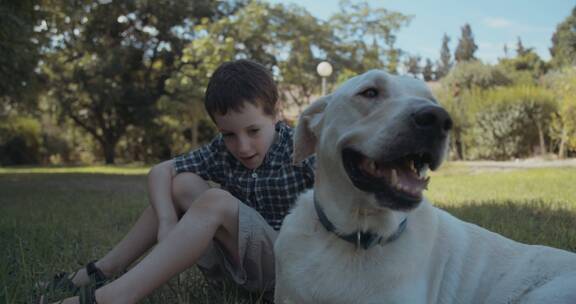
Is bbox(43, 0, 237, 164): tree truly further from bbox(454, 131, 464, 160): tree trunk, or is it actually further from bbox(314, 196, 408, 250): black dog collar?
bbox(314, 196, 408, 250): black dog collar

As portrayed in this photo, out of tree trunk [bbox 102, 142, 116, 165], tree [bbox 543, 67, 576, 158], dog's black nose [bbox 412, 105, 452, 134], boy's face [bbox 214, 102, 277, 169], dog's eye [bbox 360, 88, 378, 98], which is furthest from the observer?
tree trunk [bbox 102, 142, 116, 165]

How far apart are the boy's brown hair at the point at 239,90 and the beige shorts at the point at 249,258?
25.0 inches

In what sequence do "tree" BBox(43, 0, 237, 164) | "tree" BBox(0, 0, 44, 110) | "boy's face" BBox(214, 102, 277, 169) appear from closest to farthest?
"boy's face" BBox(214, 102, 277, 169) < "tree" BBox(0, 0, 44, 110) < "tree" BBox(43, 0, 237, 164)

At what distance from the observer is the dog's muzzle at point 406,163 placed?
179cm

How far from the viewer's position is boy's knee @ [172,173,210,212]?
113 inches

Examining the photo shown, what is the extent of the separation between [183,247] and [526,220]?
3424 millimetres

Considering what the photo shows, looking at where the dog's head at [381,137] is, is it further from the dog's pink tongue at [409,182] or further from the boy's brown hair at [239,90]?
the boy's brown hair at [239,90]

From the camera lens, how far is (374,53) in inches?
916

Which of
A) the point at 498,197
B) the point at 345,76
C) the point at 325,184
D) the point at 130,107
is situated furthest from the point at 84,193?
the point at 130,107

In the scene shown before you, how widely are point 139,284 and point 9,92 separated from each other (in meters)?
8.89

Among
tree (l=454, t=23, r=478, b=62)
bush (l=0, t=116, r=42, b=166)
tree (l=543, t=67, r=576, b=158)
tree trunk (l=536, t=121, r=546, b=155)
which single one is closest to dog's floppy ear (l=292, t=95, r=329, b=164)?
tree (l=543, t=67, r=576, b=158)

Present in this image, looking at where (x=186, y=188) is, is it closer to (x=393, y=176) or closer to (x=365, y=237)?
(x=365, y=237)

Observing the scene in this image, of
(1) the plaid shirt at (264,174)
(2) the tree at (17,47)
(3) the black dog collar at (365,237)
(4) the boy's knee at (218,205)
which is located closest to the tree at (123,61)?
(2) the tree at (17,47)

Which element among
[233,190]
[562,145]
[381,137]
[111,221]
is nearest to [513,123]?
[562,145]
